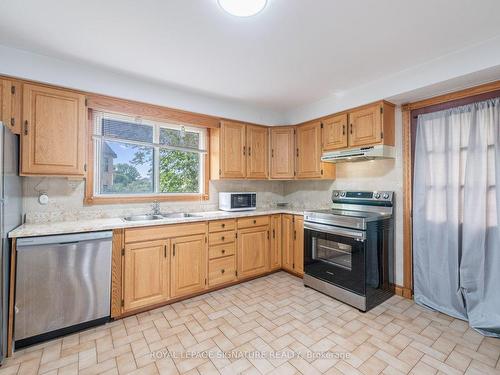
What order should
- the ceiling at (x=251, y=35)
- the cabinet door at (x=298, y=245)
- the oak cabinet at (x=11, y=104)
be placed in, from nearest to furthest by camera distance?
the ceiling at (x=251, y=35) → the oak cabinet at (x=11, y=104) → the cabinet door at (x=298, y=245)

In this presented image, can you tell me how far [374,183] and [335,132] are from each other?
833mm

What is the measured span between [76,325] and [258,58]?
2.94 meters

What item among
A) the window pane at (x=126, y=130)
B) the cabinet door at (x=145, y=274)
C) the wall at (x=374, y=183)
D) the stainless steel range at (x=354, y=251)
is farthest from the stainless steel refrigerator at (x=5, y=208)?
the wall at (x=374, y=183)

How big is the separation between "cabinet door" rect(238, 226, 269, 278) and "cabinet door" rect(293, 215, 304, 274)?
1.31 ft

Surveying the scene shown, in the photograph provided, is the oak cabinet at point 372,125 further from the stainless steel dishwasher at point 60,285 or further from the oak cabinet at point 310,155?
the stainless steel dishwasher at point 60,285

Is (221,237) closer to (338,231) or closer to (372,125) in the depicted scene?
(338,231)

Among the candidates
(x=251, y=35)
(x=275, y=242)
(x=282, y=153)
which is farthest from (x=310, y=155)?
(x=251, y=35)

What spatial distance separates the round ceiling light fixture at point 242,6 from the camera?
1535 mm

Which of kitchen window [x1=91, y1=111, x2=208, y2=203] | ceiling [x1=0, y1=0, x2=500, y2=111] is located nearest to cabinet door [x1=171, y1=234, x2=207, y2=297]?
kitchen window [x1=91, y1=111, x2=208, y2=203]

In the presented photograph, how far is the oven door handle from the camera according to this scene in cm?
257

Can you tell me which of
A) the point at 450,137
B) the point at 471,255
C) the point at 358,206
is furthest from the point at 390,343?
the point at 450,137

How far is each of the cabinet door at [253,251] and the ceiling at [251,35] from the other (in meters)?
1.98

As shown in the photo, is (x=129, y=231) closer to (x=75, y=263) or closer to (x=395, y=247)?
(x=75, y=263)

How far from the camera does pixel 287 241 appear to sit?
3.62 m
